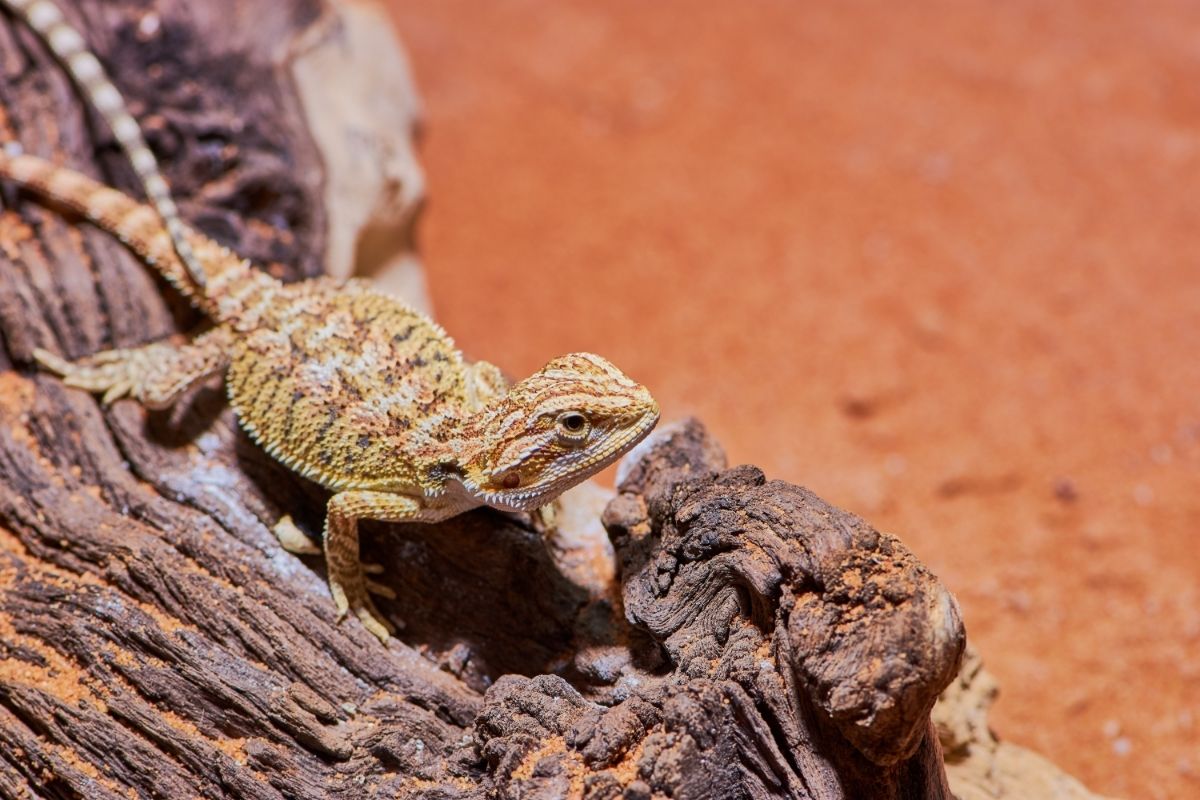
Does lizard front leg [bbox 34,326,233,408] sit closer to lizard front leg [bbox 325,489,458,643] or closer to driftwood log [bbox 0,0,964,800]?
driftwood log [bbox 0,0,964,800]

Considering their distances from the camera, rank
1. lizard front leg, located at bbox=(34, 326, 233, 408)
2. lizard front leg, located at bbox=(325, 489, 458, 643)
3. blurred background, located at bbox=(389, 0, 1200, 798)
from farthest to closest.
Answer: blurred background, located at bbox=(389, 0, 1200, 798), lizard front leg, located at bbox=(34, 326, 233, 408), lizard front leg, located at bbox=(325, 489, 458, 643)

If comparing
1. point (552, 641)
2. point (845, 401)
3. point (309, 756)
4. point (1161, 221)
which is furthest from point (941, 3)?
point (309, 756)

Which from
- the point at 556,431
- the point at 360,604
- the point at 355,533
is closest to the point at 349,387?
the point at 355,533

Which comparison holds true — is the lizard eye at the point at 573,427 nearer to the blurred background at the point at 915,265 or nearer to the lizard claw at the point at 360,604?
the lizard claw at the point at 360,604

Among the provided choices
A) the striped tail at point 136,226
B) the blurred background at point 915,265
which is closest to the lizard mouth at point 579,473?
the striped tail at point 136,226

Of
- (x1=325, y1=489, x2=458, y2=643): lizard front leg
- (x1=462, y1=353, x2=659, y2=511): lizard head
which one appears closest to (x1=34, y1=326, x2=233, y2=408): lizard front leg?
(x1=325, y1=489, x2=458, y2=643): lizard front leg

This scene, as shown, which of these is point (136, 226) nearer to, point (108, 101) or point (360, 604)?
point (108, 101)

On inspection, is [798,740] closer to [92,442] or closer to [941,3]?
[92,442]
